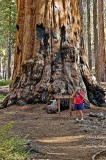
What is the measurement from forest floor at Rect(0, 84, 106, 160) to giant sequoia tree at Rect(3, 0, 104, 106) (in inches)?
30.9

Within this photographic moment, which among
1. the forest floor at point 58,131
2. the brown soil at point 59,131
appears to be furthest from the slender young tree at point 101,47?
the brown soil at point 59,131

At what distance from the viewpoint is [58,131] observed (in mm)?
11156

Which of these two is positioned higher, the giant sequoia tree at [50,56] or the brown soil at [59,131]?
the giant sequoia tree at [50,56]

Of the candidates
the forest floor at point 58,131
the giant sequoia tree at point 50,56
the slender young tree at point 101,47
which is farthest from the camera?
the slender young tree at point 101,47

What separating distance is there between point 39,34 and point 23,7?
2.45 m

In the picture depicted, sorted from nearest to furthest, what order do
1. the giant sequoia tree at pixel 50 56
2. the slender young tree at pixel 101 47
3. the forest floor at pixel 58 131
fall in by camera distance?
the forest floor at pixel 58 131 < the giant sequoia tree at pixel 50 56 < the slender young tree at pixel 101 47

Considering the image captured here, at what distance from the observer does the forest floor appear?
8227 millimetres

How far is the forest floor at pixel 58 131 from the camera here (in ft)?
27.0

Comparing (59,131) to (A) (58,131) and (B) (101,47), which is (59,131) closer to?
(A) (58,131)

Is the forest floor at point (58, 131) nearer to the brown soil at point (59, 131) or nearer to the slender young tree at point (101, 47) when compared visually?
the brown soil at point (59, 131)

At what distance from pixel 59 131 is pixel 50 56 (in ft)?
19.5

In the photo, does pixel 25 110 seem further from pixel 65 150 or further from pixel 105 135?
pixel 65 150

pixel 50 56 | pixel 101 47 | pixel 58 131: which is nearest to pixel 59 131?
pixel 58 131

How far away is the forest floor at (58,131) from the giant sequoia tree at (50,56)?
0.78 metres
